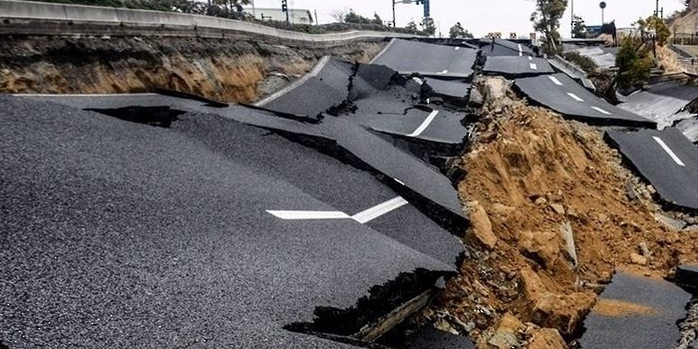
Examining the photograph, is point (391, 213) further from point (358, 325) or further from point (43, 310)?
point (43, 310)

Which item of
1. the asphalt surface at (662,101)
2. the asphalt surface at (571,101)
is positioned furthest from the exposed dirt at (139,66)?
the asphalt surface at (662,101)

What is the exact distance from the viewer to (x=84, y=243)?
158 inches

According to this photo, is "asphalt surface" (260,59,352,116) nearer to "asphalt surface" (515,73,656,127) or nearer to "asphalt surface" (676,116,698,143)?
"asphalt surface" (515,73,656,127)

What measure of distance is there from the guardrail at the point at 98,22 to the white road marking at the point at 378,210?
6.31 metres

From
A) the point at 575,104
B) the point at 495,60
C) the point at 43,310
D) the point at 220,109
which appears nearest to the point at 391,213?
the point at 220,109

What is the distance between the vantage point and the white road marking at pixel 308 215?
5.78 meters

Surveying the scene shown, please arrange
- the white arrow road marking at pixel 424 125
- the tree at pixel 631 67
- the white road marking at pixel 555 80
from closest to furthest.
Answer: the white arrow road marking at pixel 424 125 → the white road marking at pixel 555 80 → the tree at pixel 631 67

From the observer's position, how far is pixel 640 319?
6543mm

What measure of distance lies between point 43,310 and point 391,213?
473 cm

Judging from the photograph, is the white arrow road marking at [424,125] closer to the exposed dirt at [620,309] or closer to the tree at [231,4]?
the exposed dirt at [620,309]

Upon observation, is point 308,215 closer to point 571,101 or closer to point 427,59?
point 571,101

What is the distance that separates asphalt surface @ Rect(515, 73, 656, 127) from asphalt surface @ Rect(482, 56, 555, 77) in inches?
38.2

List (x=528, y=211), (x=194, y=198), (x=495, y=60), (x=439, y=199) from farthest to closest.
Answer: (x=495, y=60) < (x=528, y=211) < (x=439, y=199) < (x=194, y=198)

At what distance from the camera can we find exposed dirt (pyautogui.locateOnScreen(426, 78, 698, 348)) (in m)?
5.99
